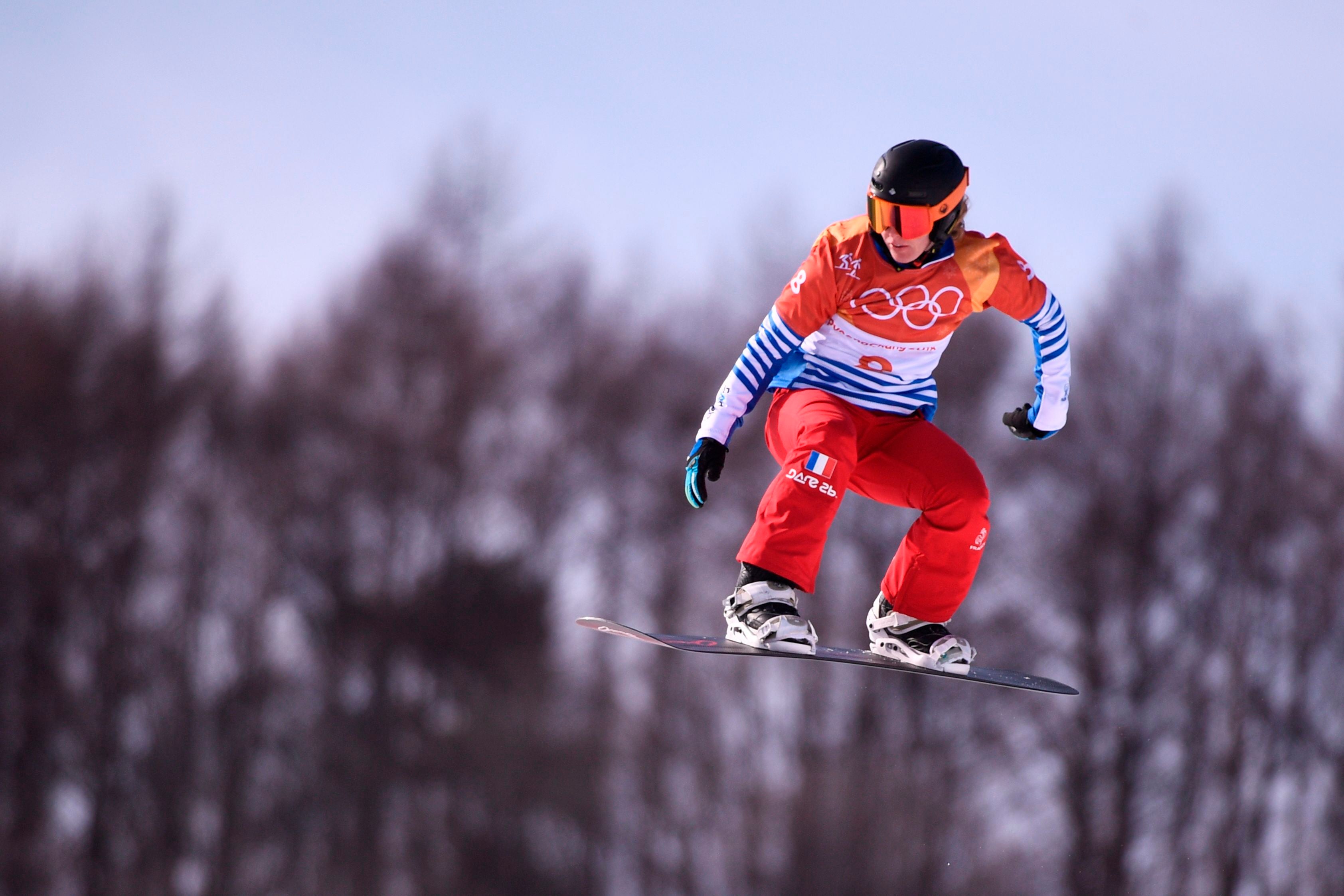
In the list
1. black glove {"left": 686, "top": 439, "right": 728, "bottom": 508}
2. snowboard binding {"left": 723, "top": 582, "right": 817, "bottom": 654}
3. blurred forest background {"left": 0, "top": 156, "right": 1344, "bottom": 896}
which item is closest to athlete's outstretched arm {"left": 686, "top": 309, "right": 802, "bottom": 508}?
black glove {"left": 686, "top": 439, "right": 728, "bottom": 508}

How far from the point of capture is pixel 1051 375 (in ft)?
20.9

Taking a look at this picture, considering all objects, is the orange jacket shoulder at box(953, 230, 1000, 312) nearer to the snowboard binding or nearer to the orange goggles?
the orange goggles

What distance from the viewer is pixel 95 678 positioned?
23625mm

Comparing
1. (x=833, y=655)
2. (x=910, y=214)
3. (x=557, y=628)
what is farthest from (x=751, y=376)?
(x=557, y=628)

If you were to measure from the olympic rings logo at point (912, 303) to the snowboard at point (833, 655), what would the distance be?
149 centimetres

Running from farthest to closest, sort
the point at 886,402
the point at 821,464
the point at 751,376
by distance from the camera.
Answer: the point at 886,402
the point at 751,376
the point at 821,464

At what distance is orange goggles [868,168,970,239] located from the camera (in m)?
5.80

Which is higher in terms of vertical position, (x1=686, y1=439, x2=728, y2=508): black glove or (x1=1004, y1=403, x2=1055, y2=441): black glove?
(x1=1004, y1=403, x2=1055, y2=441): black glove

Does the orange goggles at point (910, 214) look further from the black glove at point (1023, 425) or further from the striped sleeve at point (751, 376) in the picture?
the black glove at point (1023, 425)

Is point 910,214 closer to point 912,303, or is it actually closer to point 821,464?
point 912,303

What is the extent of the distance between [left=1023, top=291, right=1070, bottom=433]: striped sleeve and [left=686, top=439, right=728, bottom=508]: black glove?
149 centimetres

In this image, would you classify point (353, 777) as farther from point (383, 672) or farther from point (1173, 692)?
point (1173, 692)

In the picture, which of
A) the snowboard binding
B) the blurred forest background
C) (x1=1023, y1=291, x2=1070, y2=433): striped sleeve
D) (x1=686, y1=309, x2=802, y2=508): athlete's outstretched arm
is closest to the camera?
the snowboard binding

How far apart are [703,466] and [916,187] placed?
149cm
